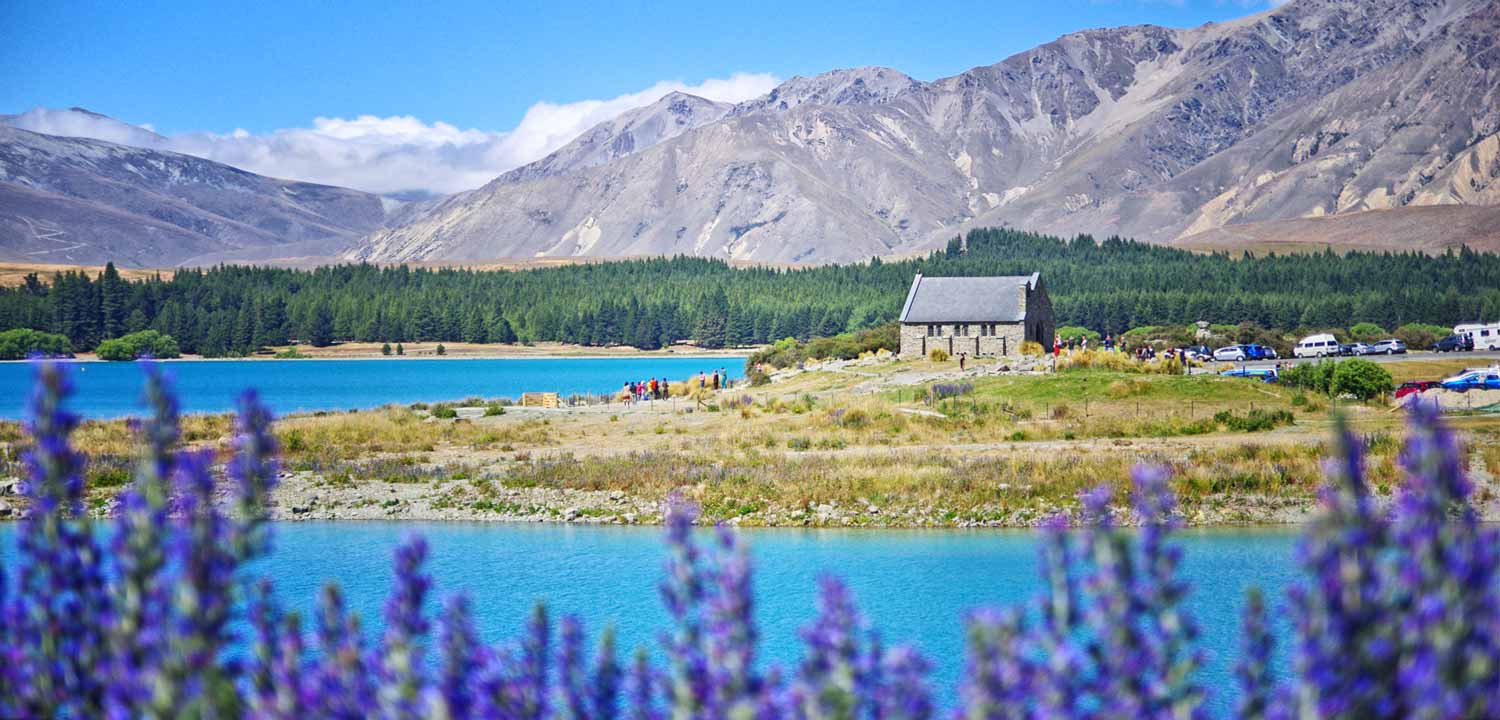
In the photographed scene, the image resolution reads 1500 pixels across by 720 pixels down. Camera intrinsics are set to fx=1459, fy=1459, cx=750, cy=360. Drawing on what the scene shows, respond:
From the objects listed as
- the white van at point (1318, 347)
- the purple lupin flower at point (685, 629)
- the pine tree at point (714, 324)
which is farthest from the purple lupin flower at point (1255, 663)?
the pine tree at point (714, 324)

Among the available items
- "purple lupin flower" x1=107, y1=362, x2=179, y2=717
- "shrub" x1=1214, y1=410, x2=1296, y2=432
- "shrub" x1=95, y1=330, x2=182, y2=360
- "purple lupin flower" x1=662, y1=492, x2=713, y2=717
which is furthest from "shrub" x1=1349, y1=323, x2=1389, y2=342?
"purple lupin flower" x1=107, y1=362, x2=179, y2=717

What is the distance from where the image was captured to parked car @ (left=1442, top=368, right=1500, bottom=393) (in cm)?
6022

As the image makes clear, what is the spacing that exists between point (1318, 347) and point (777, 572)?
269 feet

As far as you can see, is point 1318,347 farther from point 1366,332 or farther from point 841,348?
point 1366,332

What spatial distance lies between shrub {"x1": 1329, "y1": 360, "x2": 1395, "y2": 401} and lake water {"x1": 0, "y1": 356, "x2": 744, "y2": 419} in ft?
140

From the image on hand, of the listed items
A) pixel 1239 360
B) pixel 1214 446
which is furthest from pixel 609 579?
pixel 1239 360

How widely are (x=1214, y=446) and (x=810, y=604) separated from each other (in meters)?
21.6

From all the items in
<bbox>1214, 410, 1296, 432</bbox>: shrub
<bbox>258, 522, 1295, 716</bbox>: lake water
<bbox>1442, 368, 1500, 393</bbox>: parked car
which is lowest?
<bbox>258, 522, 1295, 716</bbox>: lake water

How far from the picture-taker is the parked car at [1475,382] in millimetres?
60219

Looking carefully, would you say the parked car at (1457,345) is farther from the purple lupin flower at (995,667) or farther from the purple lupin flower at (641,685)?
the purple lupin flower at (995,667)

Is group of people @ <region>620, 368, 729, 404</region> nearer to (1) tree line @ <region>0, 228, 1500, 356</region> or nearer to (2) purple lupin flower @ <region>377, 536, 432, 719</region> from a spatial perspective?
(2) purple lupin flower @ <region>377, 536, 432, 719</region>

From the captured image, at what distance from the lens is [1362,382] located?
58.9 meters

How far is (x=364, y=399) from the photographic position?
288 feet

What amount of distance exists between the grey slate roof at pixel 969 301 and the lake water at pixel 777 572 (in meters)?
55.9
